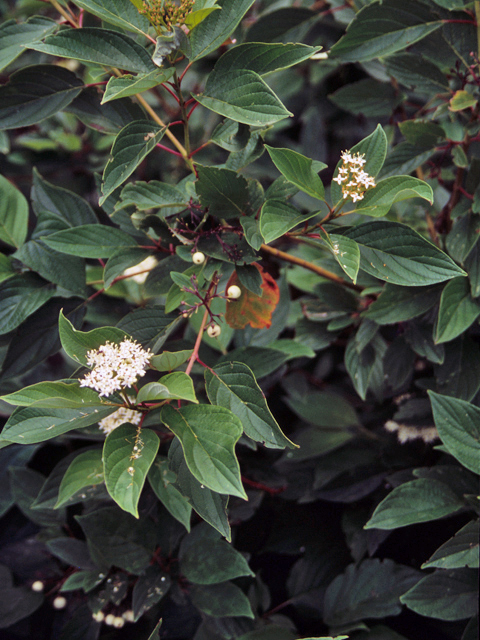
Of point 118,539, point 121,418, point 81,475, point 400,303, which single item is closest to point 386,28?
point 400,303

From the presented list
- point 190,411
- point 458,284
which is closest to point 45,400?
point 190,411

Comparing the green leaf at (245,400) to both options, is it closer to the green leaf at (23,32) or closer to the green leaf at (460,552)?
the green leaf at (460,552)

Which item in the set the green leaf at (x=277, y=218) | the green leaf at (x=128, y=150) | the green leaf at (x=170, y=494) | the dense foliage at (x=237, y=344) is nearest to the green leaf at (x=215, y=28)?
the dense foliage at (x=237, y=344)

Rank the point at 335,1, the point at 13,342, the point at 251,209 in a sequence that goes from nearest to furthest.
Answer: the point at 251,209 < the point at 13,342 < the point at 335,1

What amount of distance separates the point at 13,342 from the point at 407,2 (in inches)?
38.1

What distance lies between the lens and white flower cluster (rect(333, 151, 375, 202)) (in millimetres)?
657

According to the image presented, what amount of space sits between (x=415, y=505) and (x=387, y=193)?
54 centimetres

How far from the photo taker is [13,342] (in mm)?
858

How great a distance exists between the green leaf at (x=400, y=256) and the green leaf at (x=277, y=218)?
10 centimetres

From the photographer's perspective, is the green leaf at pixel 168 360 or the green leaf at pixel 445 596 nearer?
the green leaf at pixel 168 360

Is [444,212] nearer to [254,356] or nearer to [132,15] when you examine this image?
[254,356]

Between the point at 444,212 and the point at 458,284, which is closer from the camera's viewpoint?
the point at 458,284

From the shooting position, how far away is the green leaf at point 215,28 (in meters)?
0.65

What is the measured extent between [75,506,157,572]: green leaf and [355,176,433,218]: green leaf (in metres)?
0.71
